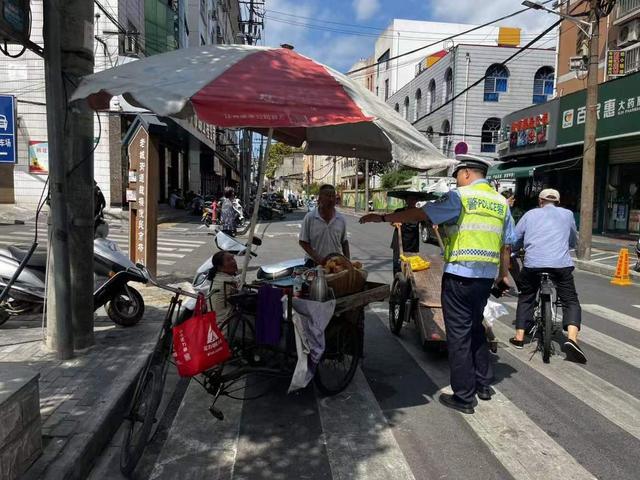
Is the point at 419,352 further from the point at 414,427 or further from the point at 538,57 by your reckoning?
the point at 538,57

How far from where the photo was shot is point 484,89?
36938 mm

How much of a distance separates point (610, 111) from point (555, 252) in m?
14.7

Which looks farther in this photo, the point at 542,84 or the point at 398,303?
the point at 542,84

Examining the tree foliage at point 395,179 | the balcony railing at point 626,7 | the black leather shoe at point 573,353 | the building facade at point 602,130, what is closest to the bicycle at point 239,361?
the black leather shoe at point 573,353

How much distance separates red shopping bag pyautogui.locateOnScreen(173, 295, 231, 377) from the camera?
3271 millimetres

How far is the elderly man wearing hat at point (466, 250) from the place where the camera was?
12.7 feet

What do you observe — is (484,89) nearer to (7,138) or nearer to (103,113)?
(103,113)

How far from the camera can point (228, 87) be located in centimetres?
335

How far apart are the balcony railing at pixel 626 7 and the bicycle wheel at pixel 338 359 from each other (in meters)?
19.2

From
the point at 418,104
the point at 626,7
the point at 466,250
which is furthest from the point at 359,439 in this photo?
the point at 418,104

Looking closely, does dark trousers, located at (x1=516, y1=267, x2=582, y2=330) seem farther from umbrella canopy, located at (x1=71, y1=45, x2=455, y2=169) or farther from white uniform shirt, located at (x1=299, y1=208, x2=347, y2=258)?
umbrella canopy, located at (x1=71, y1=45, x2=455, y2=169)

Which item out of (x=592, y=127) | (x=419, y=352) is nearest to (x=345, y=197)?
(x=592, y=127)

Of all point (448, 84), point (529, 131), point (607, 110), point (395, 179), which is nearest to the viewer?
point (607, 110)

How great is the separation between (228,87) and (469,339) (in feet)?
8.58
